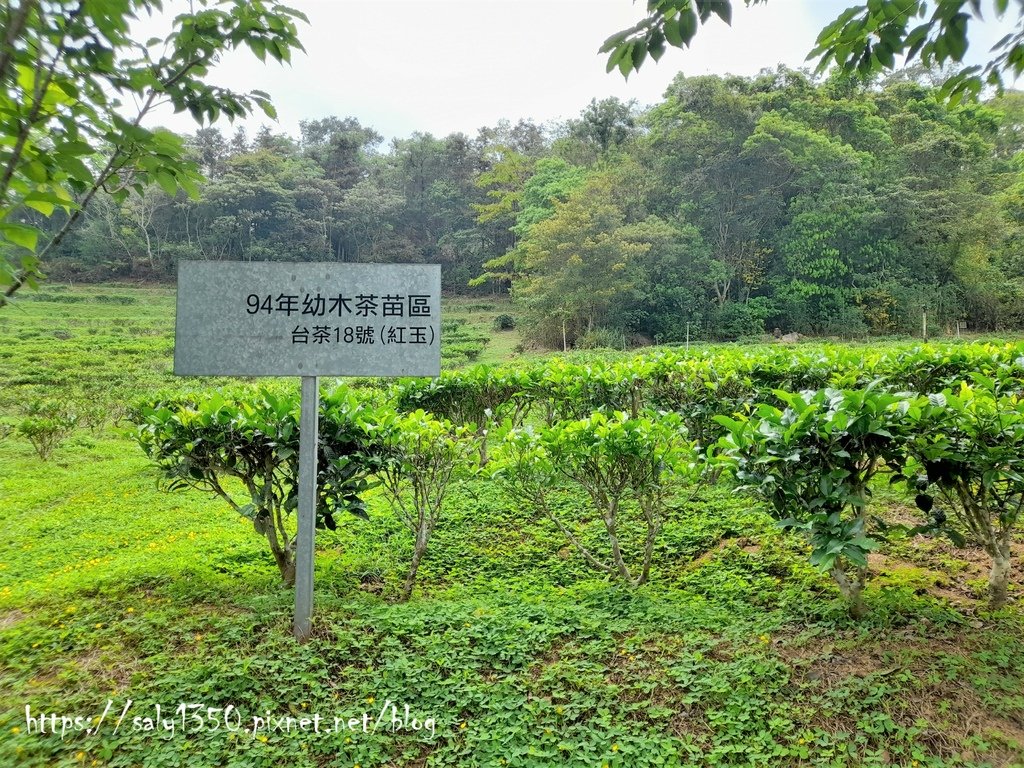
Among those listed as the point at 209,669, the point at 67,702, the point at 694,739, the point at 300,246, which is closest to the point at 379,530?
the point at 209,669

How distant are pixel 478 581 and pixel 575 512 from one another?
1.19 m

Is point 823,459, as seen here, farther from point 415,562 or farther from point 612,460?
point 415,562

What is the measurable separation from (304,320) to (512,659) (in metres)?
1.66

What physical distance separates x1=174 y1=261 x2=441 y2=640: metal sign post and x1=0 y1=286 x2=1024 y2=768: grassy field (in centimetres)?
44

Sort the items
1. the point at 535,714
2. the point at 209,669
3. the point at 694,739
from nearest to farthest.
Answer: the point at 694,739
the point at 535,714
the point at 209,669

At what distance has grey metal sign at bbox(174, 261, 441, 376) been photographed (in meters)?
2.54

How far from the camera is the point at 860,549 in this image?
85.7 inches

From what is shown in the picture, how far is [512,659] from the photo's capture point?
2.41 metres

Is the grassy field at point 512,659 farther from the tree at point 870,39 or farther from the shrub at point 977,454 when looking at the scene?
the tree at point 870,39

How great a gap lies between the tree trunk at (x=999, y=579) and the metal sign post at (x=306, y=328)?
7.89ft

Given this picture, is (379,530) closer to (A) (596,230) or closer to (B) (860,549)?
(B) (860,549)

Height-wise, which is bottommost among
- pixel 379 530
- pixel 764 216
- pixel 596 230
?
pixel 379 530

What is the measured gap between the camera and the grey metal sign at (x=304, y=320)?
2.54 metres

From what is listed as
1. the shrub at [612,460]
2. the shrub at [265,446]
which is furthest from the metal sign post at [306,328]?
the shrub at [612,460]
